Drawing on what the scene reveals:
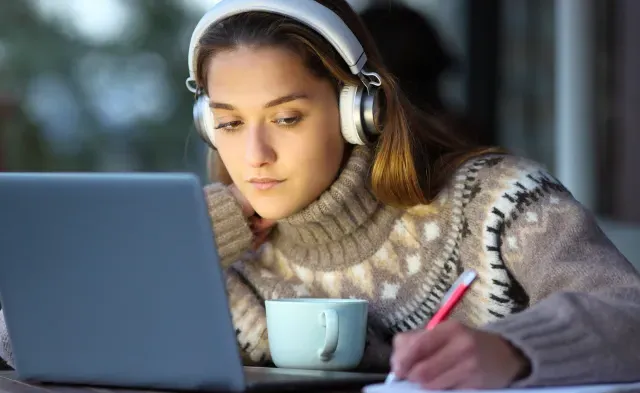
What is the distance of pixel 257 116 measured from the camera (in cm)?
144

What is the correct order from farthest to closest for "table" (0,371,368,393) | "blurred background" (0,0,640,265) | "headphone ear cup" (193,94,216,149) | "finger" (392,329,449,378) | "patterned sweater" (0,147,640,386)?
"blurred background" (0,0,640,265), "headphone ear cup" (193,94,216,149), "patterned sweater" (0,147,640,386), "table" (0,371,368,393), "finger" (392,329,449,378)

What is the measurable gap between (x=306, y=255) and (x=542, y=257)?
0.40m

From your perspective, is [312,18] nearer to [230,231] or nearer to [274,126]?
[274,126]

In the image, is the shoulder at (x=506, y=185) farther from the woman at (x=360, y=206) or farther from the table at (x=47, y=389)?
the table at (x=47, y=389)

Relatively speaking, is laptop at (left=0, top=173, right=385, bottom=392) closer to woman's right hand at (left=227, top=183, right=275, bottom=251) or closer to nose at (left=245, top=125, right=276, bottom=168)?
nose at (left=245, top=125, right=276, bottom=168)

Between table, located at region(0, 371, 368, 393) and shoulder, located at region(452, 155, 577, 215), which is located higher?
shoulder, located at region(452, 155, 577, 215)

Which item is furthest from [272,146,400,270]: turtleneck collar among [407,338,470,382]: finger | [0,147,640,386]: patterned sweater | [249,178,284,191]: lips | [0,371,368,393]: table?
[407,338,470,382]: finger

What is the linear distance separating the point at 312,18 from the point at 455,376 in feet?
1.99

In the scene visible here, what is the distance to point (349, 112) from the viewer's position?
1516 millimetres

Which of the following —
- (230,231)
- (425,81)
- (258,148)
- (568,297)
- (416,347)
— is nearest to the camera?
(416,347)

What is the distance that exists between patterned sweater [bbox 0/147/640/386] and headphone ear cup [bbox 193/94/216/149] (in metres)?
0.11

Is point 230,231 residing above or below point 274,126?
below

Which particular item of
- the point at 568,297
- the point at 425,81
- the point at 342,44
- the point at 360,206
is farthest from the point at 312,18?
the point at 425,81

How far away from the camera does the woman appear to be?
56.2 inches
